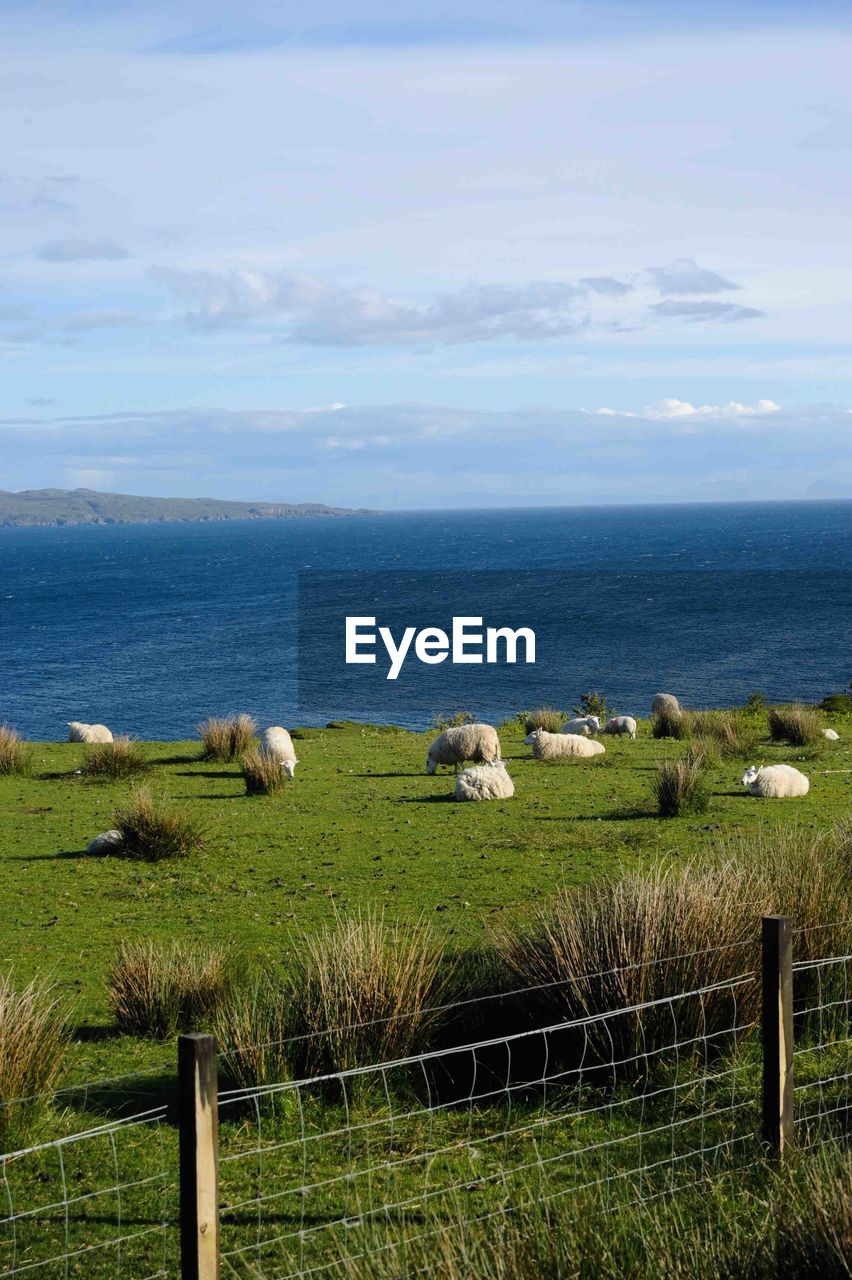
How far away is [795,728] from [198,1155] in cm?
2080

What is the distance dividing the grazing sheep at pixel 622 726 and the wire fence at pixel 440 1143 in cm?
1993

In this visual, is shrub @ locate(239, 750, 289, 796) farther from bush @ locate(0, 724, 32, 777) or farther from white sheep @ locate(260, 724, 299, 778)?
bush @ locate(0, 724, 32, 777)

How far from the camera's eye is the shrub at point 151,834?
14.0 metres

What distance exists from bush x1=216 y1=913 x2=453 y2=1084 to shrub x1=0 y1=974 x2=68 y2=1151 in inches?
38.3

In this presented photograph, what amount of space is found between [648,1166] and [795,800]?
11209 millimetres

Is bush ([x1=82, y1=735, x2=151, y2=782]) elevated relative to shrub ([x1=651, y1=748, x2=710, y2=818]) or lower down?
lower down

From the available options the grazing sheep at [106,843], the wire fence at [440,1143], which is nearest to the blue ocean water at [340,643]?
the grazing sheep at [106,843]

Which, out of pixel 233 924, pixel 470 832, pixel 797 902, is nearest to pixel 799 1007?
pixel 797 902

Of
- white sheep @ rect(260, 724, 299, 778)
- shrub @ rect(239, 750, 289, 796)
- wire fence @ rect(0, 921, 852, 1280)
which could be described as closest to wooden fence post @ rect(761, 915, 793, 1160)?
wire fence @ rect(0, 921, 852, 1280)

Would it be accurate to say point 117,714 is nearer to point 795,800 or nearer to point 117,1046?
point 795,800

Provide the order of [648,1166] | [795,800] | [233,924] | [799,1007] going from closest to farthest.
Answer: [648,1166] → [799,1007] → [233,924] → [795,800]

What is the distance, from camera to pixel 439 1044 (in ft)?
24.5

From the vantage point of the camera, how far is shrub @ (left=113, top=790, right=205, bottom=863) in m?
14.0

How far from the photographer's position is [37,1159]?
256 inches
